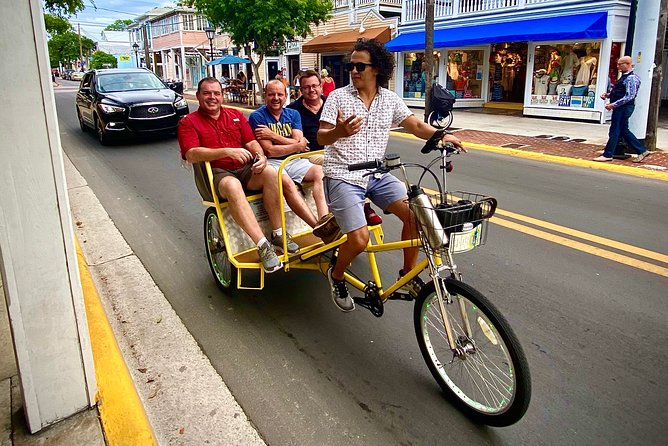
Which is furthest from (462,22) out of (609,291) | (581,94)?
(609,291)

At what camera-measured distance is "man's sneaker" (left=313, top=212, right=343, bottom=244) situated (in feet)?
12.1

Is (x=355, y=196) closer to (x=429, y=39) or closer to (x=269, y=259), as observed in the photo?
(x=269, y=259)

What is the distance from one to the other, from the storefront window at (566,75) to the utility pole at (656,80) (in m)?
6.12

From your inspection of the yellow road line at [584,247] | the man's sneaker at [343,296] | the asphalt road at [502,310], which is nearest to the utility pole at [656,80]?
the asphalt road at [502,310]

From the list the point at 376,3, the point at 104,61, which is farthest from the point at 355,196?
the point at 104,61

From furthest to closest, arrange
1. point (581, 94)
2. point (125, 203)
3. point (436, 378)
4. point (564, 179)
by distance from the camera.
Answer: point (581, 94)
point (564, 179)
point (125, 203)
point (436, 378)

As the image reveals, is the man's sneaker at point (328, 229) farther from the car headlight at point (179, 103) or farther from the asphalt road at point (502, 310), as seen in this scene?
the car headlight at point (179, 103)

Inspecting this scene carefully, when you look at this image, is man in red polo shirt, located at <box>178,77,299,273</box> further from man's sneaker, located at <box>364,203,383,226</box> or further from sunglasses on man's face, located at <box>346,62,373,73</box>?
sunglasses on man's face, located at <box>346,62,373,73</box>

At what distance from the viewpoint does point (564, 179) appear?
332 inches

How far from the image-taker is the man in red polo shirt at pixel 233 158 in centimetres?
394

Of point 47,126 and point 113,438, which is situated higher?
point 47,126

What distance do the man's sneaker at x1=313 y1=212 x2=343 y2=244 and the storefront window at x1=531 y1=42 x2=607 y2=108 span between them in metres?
14.9

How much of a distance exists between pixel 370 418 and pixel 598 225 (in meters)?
4.34

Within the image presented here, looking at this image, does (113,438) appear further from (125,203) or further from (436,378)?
(125,203)
